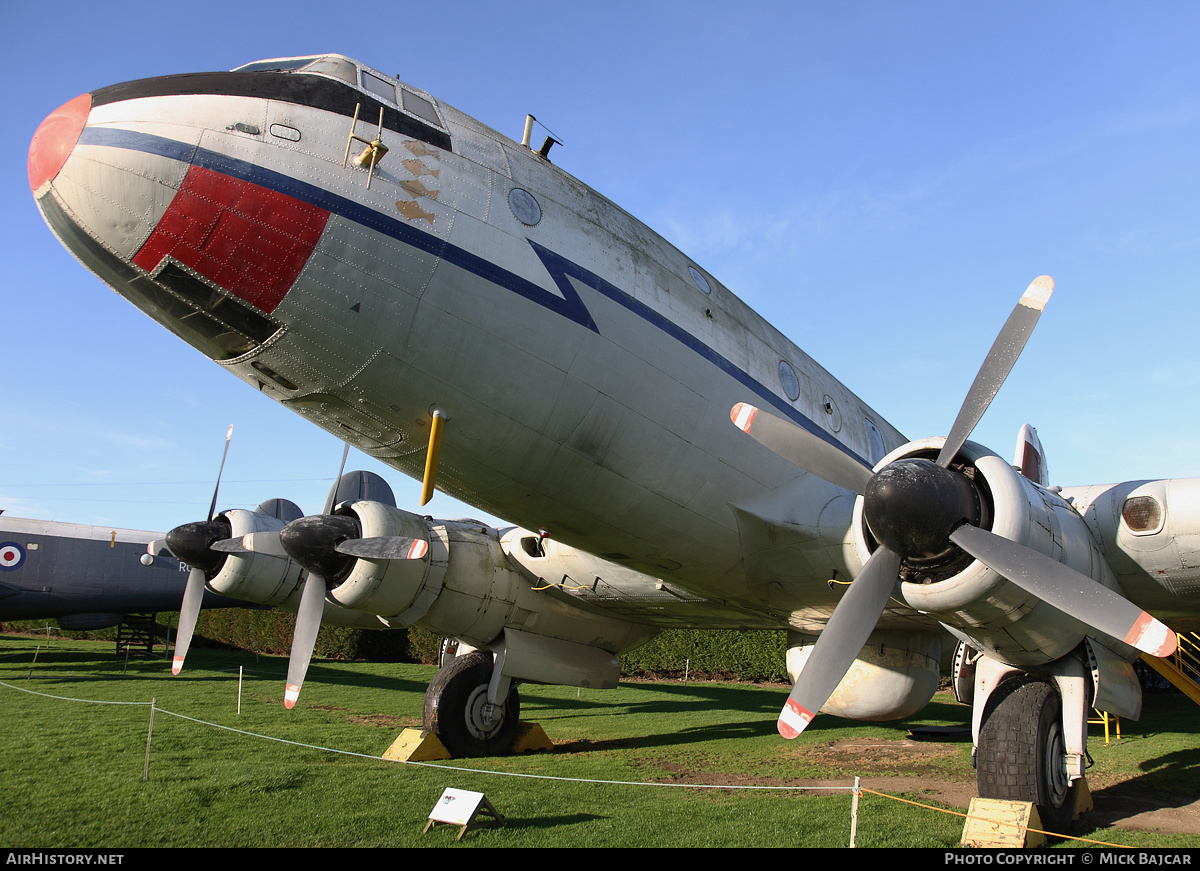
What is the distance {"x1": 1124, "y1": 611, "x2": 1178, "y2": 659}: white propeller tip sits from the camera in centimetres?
478

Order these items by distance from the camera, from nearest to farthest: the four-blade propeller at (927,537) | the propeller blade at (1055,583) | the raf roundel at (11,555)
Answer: the propeller blade at (1055,583) → the four-blade propeller at (927,537) → the raf roundel at (11,555)

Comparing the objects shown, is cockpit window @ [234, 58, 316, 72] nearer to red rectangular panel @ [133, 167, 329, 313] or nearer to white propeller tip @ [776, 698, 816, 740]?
red rectangular panel @ [133, 167, 329, 313]

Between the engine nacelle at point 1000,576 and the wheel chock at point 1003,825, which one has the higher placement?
the engine nacelle at point 1000,576

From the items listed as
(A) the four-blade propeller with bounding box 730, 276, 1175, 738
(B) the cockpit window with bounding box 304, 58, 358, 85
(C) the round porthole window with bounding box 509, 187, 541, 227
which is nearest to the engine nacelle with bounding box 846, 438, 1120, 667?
(A) the four-blade propeller with bounding box 730, 276, 1175, 738

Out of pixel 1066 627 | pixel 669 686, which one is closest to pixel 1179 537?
pixel 1066 627

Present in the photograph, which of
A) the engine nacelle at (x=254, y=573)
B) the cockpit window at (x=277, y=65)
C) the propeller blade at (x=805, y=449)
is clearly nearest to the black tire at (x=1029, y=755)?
the propeller blade at (x=805, y=449)

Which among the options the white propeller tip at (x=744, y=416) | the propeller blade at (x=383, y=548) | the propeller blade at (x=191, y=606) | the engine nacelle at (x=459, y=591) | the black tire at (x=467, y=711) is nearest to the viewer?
the white propeller tip at (x=744, y=416)

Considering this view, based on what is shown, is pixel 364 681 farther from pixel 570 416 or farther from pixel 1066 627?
pixel 1066 627

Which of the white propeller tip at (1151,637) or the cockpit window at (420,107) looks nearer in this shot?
the white propeller tip at (1151,637)

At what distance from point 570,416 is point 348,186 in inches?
94.3

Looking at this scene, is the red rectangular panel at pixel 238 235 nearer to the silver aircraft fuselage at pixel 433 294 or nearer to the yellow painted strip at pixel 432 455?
the silver aircraft fuselage at pixel 433 294

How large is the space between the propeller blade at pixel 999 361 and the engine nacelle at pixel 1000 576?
204 mm

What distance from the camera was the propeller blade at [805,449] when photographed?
5.94 metres

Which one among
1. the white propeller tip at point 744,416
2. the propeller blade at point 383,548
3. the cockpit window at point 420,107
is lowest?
the propeller blade at point 383,548
